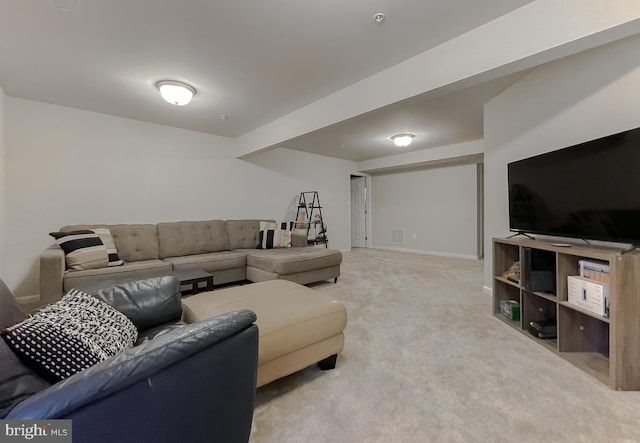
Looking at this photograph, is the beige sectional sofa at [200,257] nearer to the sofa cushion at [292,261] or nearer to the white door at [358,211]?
the sofa cushion at [292,261]

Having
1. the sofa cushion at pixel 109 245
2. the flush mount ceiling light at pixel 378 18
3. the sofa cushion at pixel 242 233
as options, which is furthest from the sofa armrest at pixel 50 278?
the flush mount ceiling light at pixel 378 18

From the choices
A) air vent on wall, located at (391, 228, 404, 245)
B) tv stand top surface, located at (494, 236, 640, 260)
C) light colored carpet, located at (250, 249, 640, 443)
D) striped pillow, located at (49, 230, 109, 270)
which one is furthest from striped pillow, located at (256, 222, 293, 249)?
air vent on wall, located at (391, 228, 404, 245)

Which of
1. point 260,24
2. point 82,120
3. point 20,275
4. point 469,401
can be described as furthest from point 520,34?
point 20,275

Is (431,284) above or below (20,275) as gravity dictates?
below

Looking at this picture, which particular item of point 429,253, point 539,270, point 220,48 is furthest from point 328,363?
point 429,253

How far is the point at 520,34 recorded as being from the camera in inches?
67.7

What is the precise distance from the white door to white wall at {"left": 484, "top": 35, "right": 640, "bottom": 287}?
426 cm

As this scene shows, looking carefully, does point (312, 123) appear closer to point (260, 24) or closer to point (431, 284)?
point (260, 24)

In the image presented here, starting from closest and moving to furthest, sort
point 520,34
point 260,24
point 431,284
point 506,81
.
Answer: point 520,34 < point 260,24 < point 506,81 < point 431,284

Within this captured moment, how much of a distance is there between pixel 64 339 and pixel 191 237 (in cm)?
318

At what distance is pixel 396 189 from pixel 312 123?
4140 mm

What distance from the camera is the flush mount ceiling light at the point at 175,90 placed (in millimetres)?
2613

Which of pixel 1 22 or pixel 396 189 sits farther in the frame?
pixel 396 189

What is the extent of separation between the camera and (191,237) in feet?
12.6
